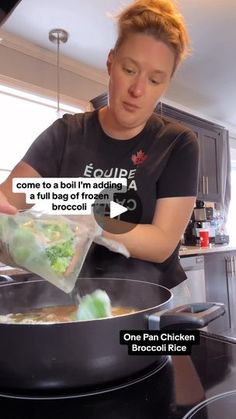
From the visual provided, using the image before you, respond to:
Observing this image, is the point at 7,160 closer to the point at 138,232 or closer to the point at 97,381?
the point at 138,232

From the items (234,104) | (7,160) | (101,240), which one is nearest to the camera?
(101,240)

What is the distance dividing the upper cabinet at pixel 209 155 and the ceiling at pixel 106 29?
1.20ft

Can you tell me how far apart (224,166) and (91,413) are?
3.05 meters

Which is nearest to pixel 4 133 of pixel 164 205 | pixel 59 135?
pixel 59 135

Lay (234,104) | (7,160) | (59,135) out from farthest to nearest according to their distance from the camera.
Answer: (234,104)
(7,160)
(59,135)

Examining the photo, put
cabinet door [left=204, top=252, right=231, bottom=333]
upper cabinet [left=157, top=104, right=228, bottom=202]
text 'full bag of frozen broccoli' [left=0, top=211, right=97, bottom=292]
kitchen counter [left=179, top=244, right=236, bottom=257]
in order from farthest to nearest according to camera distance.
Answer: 1. upper cabinet [left=157, top=104, right=228, bottom=202]
2. cabinet door [left=204, top=252, right=231, bottom=333]
3. kitchen counter [left=179, top=244, right=236, bottom=257]
4. text 'full bag of frozen broccoli' [left=0, top=211, right=97, bottom=292]

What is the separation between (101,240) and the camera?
0.52m

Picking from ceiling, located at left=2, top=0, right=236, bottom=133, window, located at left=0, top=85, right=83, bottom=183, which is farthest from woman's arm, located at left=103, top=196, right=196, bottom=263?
Result: ceiling, located at left=2, top=0, right=236, bottom=133

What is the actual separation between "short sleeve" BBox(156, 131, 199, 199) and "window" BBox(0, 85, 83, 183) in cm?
82

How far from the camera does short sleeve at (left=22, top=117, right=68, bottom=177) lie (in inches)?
29.9

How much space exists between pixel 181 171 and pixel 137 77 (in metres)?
0.21

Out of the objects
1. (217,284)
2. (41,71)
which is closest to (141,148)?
(41,71)

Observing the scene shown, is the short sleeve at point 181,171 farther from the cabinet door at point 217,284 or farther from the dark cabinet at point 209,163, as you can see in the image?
the dark cabinet at point 209,163

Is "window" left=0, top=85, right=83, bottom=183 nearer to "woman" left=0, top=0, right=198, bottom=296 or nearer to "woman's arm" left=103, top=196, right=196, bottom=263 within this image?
"woman" left=0, top=0, right=198, bottom=296
